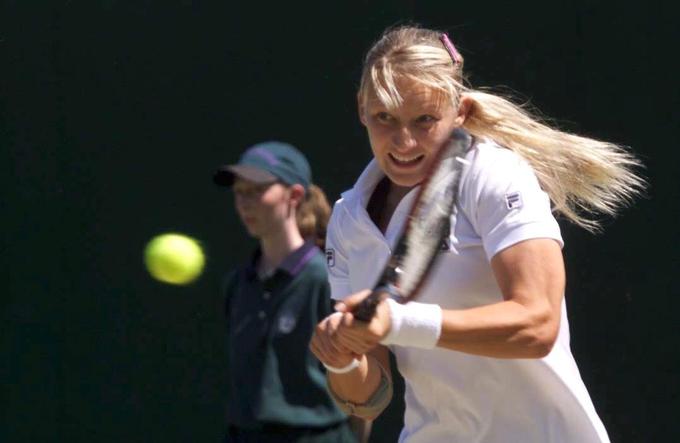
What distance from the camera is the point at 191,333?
5.16 meters

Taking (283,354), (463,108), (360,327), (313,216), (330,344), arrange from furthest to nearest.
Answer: (313,216) < (283,354) < (463,108) < (330,344) < (360,327)

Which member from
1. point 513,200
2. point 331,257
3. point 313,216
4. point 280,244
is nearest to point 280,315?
point 280,244

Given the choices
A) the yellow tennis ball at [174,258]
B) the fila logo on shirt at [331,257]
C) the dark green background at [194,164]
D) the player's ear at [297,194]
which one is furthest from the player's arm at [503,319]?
the yellow tennis ball at [174,258]

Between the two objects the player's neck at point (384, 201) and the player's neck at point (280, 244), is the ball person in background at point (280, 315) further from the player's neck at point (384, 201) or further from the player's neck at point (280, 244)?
the player's neck at point (384, 201)

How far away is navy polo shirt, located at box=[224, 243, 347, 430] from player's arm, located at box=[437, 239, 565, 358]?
177 centimetres

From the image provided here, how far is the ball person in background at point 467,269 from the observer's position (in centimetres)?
237

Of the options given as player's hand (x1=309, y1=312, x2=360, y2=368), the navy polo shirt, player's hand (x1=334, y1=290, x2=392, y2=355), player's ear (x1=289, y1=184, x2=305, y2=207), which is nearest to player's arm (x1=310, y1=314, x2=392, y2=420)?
player's hand (x1=309, y1=312, x2=360, y2=368)

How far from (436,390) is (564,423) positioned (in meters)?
0.25

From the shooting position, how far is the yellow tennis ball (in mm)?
5086

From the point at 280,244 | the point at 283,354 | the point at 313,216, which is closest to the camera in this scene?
the point at 283,354

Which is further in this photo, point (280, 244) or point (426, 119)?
point (280, 244)

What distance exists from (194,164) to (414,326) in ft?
9.47

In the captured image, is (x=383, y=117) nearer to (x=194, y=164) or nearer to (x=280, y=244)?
(x=280, y=244)

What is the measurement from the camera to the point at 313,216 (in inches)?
176
